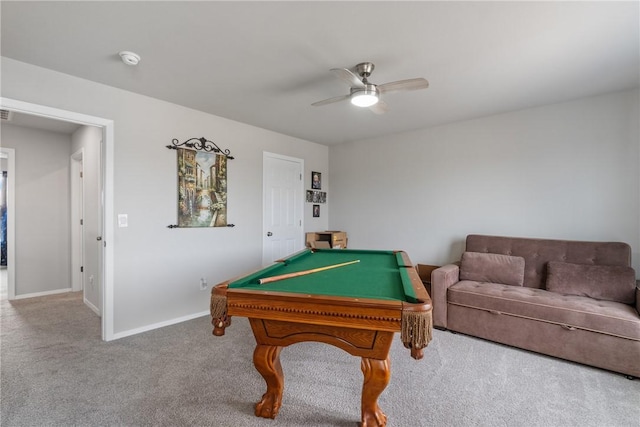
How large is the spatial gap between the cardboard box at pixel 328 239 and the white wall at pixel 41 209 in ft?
12.2

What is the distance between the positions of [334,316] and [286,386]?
1018 mm

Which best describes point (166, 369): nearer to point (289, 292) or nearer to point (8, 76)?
point (289, 292)

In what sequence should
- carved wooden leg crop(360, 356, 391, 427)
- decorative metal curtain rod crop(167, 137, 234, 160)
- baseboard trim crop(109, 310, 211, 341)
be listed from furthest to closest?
decorative metal curtain rod crop(167, 137, 234, 160) → baseboard trim crop(109, 310, 211, 341) → carved wooden leg crop(360, 356, 391, 427)

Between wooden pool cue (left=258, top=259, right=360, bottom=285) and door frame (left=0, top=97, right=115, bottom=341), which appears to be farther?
door frame (left=0, top=97, right=115, bottom=341)

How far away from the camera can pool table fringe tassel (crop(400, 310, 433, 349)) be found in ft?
4.16

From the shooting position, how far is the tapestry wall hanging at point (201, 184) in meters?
3.28

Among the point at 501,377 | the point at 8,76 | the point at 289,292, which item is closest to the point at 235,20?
the point at 289,292

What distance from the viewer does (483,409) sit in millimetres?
1822

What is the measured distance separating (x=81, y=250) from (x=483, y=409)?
5330mm

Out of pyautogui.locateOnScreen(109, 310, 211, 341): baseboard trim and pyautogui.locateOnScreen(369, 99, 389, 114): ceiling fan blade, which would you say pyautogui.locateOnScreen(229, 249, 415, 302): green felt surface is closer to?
pyautogui.locateOnScreen(369, 99, 389, 114): ceiling fan blade

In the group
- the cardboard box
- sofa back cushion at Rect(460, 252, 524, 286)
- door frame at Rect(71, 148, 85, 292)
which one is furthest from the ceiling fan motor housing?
door frame at Rect(71, 148, 85, 292)

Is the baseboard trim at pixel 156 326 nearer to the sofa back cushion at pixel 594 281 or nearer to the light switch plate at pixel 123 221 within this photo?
the light switch plate at pixel 123 221

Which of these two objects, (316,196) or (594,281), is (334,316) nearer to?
(594,281)

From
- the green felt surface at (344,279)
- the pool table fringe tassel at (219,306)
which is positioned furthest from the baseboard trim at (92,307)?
the pool table fringe tassel at (219,306)
